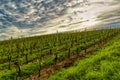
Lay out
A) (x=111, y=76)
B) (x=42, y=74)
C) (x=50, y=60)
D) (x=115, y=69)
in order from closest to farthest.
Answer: (x=111, y=76) → (x=115, y=69) → (x=42, y=74) → (x=50, y=60)

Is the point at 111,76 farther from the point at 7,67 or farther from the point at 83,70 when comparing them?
the point at 7,67

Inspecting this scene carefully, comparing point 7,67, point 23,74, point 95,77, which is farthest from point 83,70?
point 7,67

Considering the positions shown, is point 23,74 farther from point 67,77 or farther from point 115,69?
point 115,69

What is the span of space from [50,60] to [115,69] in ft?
45.8

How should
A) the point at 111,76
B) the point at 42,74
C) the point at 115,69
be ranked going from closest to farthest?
the point at 111,76 → the point at 115,69 → the point at 42,74

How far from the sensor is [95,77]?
A: 82.0 ft

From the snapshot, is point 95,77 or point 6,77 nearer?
point 95,77

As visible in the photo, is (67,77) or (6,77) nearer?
(67,77)

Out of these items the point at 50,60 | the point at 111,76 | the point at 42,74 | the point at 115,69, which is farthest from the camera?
the point at 50,60

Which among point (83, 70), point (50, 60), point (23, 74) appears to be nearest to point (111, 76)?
point (83, 70)

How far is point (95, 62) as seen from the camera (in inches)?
1191

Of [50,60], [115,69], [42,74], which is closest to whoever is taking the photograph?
[115,69]

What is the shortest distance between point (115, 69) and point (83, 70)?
3570 millimetres

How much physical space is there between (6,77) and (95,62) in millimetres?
11101
